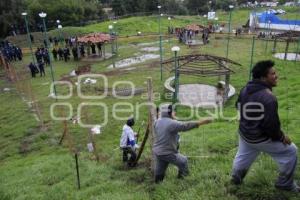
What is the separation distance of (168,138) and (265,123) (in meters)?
2.05

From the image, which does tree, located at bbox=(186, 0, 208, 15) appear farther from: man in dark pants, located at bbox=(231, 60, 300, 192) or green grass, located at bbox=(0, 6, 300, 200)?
man in dark pants, located at bbox=(231, 60, 300, 192)

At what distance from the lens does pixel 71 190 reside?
8.62 m

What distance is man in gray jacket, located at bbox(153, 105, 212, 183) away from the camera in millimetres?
6684

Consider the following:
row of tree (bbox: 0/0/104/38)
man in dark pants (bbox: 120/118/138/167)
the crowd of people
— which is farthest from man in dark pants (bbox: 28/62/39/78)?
row of tree (bbox: 0/0/104/38)

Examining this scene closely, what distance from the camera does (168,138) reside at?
271 inches

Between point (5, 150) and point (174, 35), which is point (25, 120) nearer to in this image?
point (5, 150)

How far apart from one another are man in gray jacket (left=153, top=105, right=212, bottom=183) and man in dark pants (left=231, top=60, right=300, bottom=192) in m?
1.04

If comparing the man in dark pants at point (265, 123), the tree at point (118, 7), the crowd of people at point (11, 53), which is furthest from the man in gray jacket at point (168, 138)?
the tree at point (118, 7)

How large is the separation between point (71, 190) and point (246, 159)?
4.42 meters

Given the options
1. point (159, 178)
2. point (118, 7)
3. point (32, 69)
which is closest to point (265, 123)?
point (159, 178)

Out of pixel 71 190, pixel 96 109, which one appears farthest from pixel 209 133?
pixel 96 109

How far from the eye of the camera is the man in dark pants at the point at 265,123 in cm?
537

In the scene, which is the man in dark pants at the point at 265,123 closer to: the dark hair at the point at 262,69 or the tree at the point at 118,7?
the dark hair at the point at 262,69

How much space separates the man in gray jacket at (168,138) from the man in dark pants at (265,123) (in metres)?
1.04
